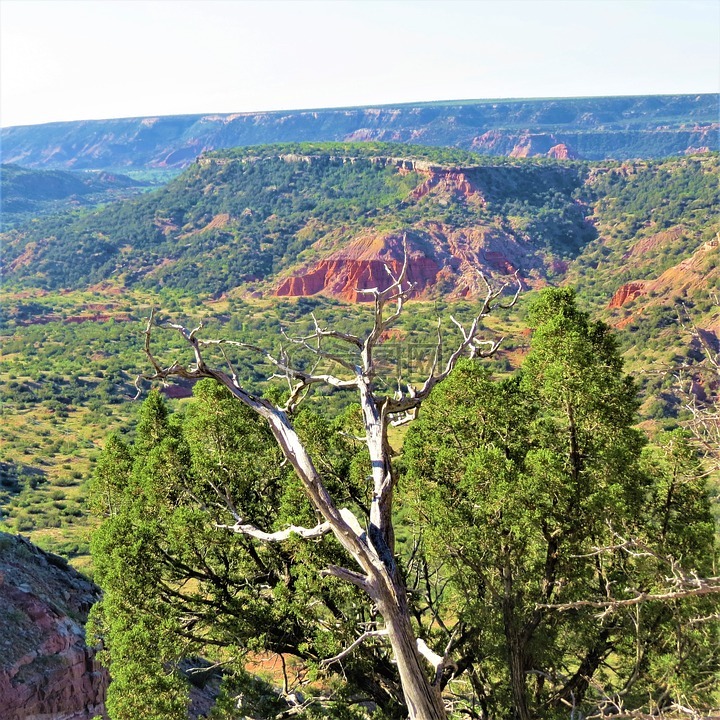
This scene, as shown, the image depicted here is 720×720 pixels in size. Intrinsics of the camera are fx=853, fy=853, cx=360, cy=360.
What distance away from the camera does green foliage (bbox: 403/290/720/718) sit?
40.8 ft

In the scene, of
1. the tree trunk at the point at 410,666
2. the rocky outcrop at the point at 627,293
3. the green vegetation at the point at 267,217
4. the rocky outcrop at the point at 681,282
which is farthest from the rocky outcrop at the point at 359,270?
the tree trunk at the point at 410,666

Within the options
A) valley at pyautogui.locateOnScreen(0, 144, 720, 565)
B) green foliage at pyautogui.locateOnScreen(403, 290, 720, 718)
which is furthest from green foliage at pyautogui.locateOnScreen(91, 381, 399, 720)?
valley at pyautogui.locateOnScreen(0, 144, 720, 565)

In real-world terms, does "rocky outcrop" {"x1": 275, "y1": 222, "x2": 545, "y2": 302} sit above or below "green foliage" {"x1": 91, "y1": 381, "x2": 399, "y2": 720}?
above

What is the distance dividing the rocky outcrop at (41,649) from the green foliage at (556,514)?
667 centimetres

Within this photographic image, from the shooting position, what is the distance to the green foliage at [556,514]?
489 inches

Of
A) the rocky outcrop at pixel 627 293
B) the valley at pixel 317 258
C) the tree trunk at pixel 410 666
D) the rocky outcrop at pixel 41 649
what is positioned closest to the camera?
the tree trunk at pixel 410 666

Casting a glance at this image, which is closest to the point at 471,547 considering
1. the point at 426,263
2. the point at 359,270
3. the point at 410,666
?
the point at 410,666

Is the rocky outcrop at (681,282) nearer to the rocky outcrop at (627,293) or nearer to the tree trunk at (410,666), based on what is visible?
the rocky outcrop at (627,293)

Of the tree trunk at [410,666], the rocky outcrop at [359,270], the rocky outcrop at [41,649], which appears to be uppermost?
the rocky outcrop at [359,270]

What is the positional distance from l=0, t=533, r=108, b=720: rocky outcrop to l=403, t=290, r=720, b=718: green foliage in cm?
667

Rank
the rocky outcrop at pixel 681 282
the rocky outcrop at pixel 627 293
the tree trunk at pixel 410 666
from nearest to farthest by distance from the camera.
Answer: the tree trunk at pixel 410 666 → the rocky outcrop at pixel 681 282 → the rocky outcrop at pixel 627 293

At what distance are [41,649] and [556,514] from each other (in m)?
9.05

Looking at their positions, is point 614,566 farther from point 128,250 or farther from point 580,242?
point 128,250

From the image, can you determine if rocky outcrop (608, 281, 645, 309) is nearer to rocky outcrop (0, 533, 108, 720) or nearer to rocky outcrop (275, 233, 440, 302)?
rocky outcrop (275, 233, 440, 302)
